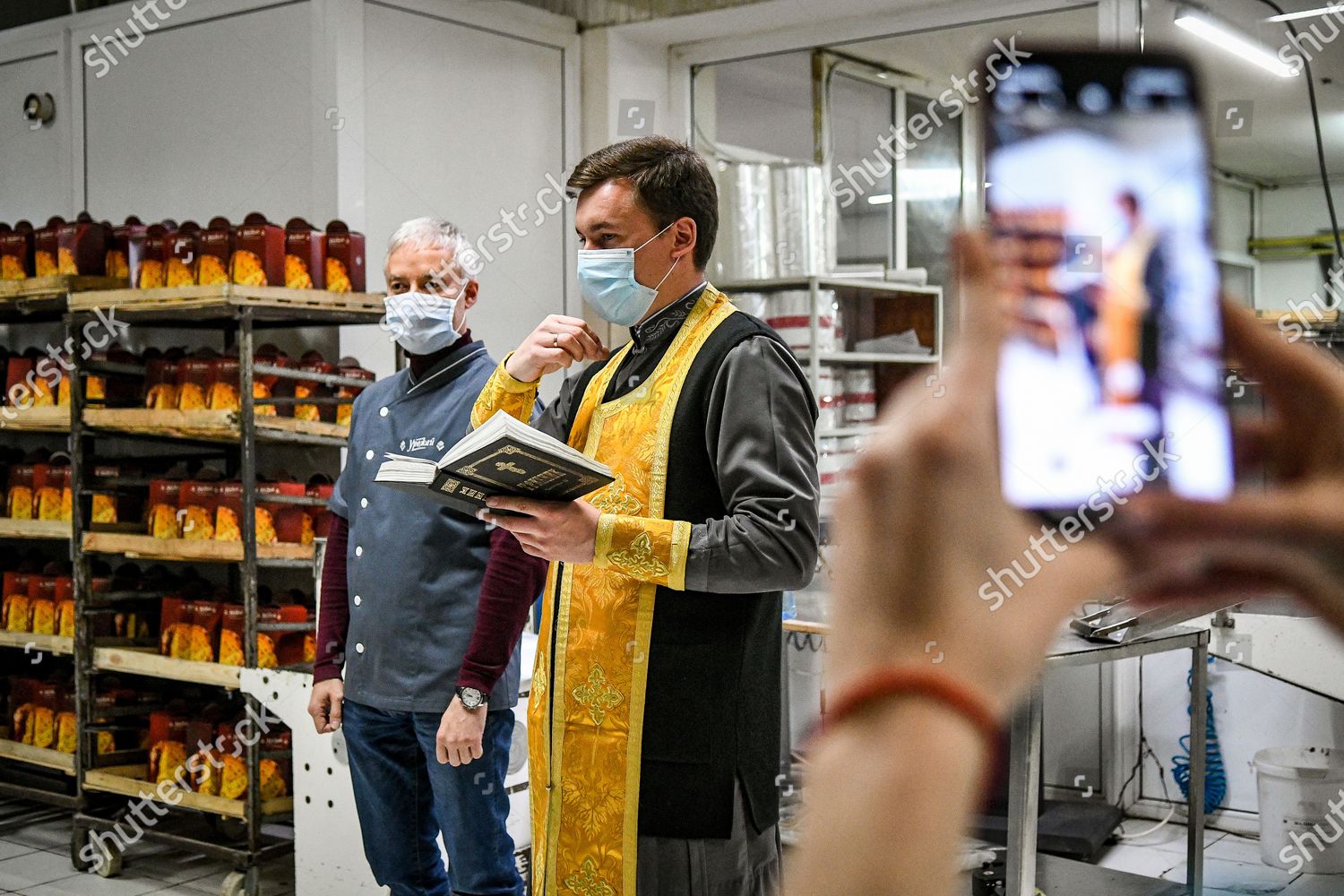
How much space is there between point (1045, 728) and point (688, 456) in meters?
3.16

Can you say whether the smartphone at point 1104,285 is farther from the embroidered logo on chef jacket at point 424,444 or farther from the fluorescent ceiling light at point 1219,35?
the embroidered logo on chef jacket at point 424,444

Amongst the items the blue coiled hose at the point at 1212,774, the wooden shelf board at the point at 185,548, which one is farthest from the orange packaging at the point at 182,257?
the blue coiled hose at the point at 1212,774

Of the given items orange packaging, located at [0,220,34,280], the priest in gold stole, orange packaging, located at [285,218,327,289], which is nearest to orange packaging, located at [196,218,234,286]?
orange packaging, located at [285,218,327,289]

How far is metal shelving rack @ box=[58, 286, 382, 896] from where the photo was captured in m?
3.58

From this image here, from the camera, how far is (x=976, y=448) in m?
0.34

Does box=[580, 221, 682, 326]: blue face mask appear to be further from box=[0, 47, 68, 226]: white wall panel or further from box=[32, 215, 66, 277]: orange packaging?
box=[0, 47, 68, 226]: white wall panel

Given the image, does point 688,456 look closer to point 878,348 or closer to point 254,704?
point 254,704

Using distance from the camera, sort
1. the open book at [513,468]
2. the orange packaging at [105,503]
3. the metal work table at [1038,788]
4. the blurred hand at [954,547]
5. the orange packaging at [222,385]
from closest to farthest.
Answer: the blurred hand at [954,547] < the open book at [513,468] < the metal work table at [1038,788] < the orange packaging at [222,385] < the orange packaging at [105,503]

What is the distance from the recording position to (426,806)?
246 centimetres

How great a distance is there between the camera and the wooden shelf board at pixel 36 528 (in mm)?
4156

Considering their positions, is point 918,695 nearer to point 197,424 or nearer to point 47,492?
point 197,424

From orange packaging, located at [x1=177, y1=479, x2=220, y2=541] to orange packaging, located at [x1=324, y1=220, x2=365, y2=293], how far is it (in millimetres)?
697

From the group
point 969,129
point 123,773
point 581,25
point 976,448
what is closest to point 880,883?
point 976,448

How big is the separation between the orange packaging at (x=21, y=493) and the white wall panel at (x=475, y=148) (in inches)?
49.1
